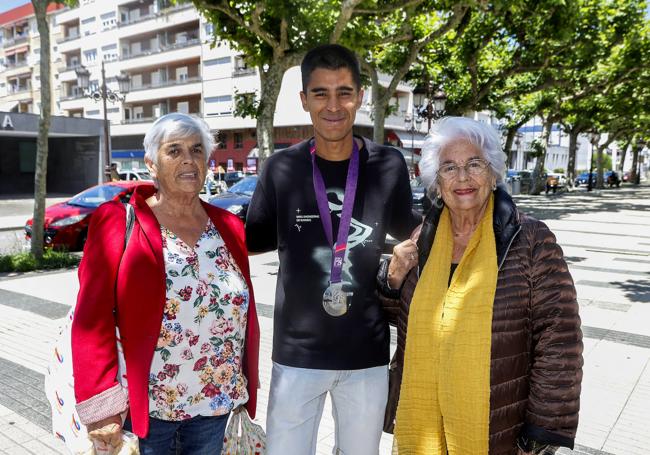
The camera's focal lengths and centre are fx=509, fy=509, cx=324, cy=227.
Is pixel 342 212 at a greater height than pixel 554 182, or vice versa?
pixel 342 212

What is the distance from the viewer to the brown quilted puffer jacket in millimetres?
1761

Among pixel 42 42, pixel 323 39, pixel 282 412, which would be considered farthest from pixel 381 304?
pixel 42 42

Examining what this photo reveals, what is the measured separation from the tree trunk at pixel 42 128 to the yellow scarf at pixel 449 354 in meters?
8.50

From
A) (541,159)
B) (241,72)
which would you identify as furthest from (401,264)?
(241,72)

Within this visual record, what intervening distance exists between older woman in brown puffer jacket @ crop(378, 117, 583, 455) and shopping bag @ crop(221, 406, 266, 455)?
60 centimetres

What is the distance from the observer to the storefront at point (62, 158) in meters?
27.6

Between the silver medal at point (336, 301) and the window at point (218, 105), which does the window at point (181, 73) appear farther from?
the silver medal at point (336, 301)

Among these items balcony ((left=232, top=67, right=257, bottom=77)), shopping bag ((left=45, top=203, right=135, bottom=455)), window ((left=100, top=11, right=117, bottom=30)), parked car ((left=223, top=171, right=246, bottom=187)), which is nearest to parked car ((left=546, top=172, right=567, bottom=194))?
parked car ((left=223, top=171, right=246, bottom=187))

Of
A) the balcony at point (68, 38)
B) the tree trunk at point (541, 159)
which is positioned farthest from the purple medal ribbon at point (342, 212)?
the balcony at point (68, 38)

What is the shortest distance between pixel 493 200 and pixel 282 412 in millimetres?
1213

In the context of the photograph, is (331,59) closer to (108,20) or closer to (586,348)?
(586,348)

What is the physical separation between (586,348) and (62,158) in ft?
103

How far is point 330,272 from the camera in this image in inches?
81.9

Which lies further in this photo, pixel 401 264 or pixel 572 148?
pixel 572 148
